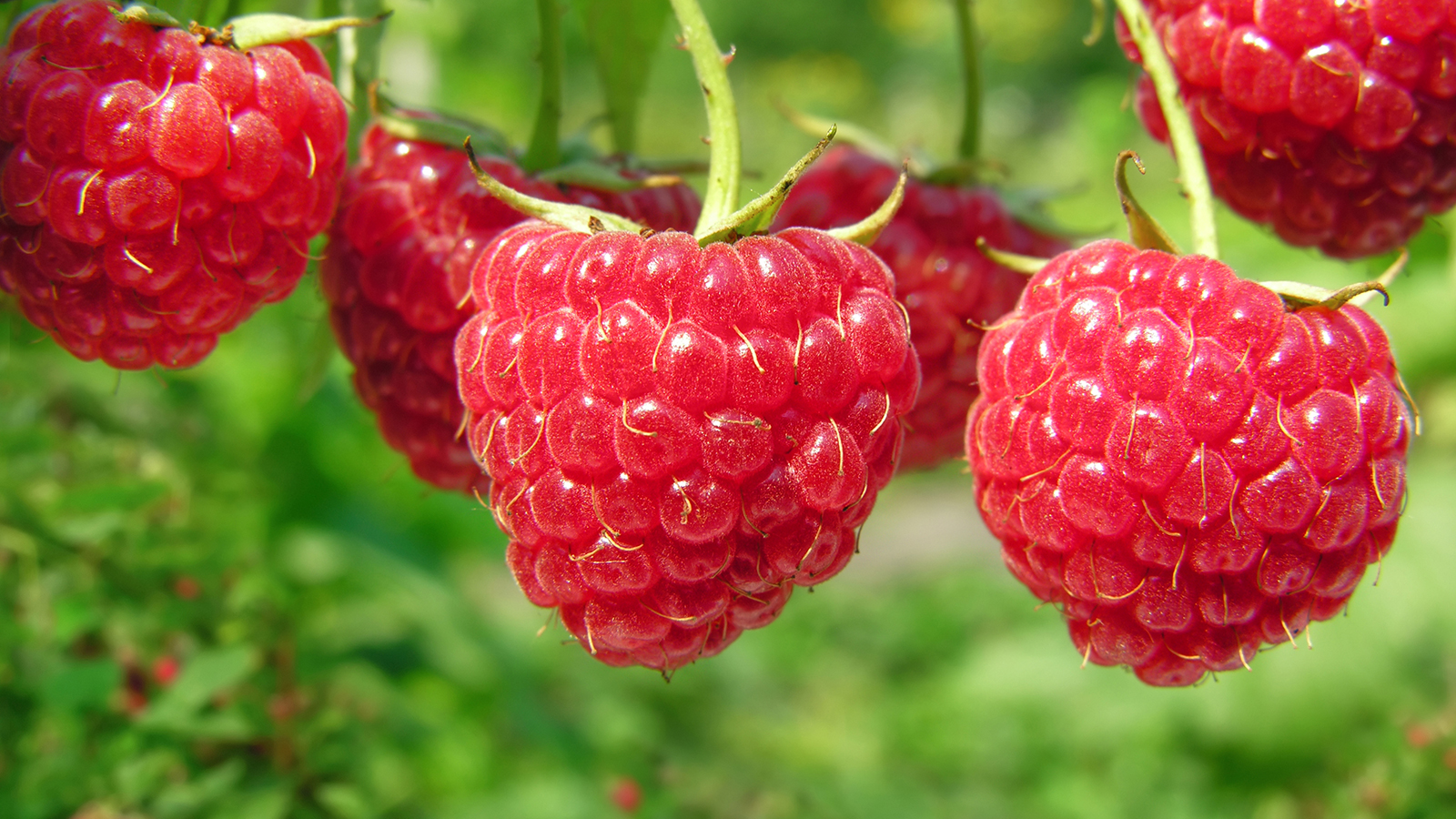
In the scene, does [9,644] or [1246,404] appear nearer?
[1246,404]

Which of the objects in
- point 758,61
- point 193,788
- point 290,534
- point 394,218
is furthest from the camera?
point 758,61

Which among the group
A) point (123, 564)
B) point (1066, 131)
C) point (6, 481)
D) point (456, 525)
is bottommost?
point (1066, 131)

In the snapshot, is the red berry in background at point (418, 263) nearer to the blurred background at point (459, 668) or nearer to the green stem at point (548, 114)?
the green stem at point (548, 114)

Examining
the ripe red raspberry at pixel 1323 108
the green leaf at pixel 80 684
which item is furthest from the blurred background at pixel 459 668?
the ripe red raspberry at pixel 1323 108

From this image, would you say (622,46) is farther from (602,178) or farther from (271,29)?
(271,29)

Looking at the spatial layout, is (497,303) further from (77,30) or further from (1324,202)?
(1324,202)

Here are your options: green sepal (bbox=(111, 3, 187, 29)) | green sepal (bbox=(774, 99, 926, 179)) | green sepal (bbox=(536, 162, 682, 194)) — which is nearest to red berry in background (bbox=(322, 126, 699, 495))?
green sepal (bbox=(536, 162, 682, 194))

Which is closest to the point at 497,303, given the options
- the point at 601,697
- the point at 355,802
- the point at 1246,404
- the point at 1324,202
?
the point at 1246,404
